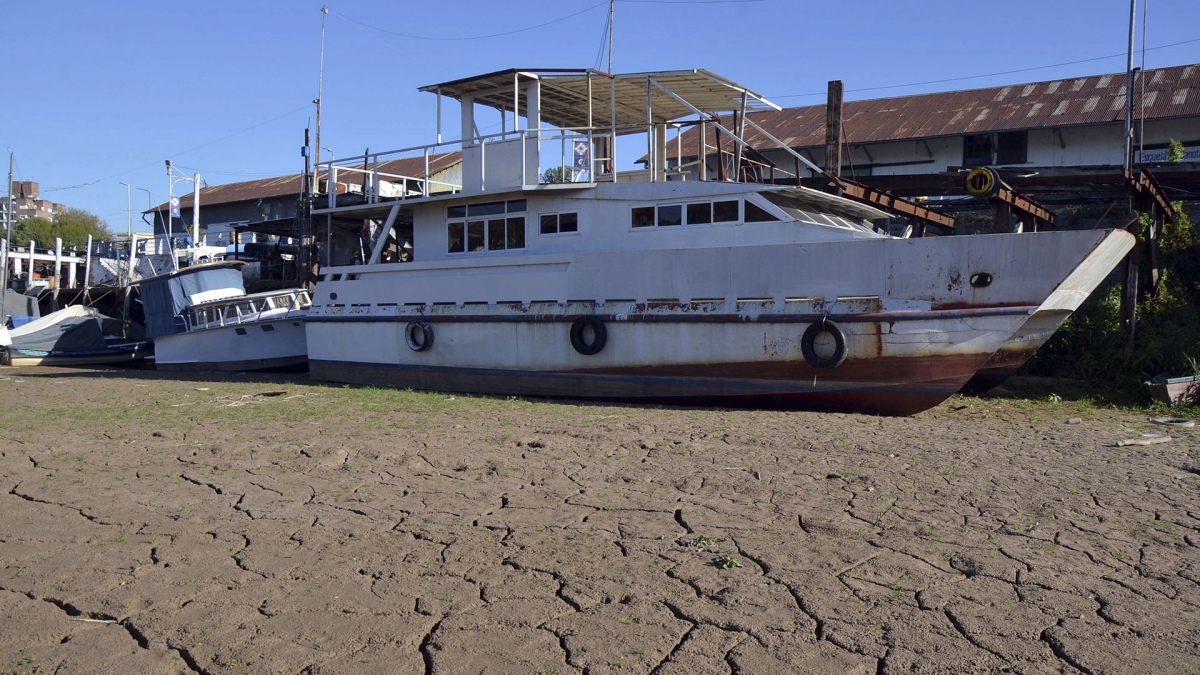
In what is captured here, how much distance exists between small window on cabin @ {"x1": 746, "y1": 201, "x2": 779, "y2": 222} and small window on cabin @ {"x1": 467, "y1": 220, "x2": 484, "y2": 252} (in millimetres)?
4211

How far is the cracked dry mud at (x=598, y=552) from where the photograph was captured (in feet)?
12.6

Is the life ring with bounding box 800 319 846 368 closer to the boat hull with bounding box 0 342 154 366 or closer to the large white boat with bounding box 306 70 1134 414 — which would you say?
the large white boat with bounding box 306 70 1134 414

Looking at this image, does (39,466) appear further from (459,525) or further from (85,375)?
(85,375)

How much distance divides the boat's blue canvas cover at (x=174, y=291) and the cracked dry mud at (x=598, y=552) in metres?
10.2

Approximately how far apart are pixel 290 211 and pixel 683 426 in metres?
34.8

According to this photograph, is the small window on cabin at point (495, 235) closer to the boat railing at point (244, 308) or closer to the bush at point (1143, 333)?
the boat railing at point (244, 308)

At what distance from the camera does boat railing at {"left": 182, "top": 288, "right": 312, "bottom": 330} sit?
57.6 feet

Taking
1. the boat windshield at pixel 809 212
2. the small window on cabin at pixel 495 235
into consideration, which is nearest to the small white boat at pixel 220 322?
the small window on cabin at pixel 495 235

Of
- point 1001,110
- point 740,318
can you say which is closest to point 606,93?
point 740,318

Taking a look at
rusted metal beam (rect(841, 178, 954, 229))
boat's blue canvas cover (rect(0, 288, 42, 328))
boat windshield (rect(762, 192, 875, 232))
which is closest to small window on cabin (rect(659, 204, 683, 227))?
boat windshield (rect(762, 192, 875, 232))

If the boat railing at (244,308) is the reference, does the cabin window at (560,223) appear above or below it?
above

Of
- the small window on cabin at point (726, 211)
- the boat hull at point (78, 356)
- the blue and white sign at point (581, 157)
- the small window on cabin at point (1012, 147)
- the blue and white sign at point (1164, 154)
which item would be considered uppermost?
the small window on cabin at point (1012, 147)

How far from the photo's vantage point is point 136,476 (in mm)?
6883

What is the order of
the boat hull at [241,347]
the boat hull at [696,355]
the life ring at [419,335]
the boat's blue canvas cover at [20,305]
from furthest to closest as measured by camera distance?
the boat's blue canvas cover at [20,305] → the boat hull at [241,347] → the life ring at [419,335] → the boat hull at [696,355]
